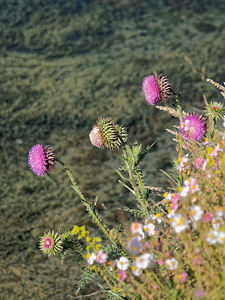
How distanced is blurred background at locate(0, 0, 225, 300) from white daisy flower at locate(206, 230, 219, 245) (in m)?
0.79

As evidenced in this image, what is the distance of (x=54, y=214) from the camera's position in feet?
10.3

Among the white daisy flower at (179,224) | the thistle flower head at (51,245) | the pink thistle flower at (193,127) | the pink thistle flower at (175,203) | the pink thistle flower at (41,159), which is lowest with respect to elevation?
the thistle flower head at (51,245)

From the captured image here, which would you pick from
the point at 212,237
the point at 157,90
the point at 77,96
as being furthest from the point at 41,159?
the point at 77,96

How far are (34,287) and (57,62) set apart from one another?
2751mm

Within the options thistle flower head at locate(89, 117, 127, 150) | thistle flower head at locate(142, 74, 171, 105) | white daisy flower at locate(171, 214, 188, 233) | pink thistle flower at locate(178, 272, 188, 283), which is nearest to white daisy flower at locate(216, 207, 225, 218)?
white daisy flower at locate(171, 214, 188, 233)

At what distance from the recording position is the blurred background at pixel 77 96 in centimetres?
297

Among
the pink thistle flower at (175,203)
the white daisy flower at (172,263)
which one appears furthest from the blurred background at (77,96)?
the white daisy flower at (172,263)

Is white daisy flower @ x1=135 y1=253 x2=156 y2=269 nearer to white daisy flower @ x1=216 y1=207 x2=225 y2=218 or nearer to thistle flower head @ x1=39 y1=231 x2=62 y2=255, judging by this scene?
white daisy flower @ x1=216 y1=207 x2=225 y2=218

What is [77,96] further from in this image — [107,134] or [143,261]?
[143,261]

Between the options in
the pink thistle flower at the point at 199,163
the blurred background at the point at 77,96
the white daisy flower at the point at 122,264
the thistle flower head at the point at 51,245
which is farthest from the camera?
the blurred background at the point at 77,96

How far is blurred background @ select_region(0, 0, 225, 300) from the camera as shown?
2967 millimetres

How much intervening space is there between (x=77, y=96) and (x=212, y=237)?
10.2 ft

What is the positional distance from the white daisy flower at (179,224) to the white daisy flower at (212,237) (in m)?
0.09

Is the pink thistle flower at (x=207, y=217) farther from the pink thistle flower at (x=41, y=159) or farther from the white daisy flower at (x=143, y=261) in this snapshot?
the pink thistle flower at (x=41, y=159)
